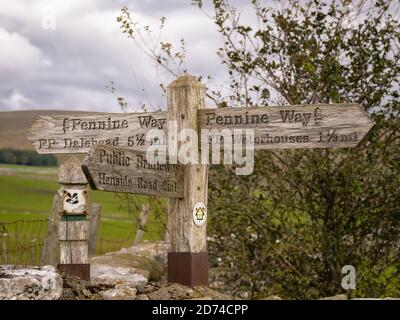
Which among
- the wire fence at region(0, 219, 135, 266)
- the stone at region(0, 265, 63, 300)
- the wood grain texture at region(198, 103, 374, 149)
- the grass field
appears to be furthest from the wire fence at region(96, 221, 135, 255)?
the grass field

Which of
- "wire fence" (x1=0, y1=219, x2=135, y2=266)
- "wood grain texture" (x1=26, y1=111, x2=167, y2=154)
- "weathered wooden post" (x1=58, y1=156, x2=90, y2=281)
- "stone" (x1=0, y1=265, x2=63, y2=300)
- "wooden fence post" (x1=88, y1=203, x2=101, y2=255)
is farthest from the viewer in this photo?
"wooden fence post" (x1=88, y1=203, x2=101, y2=255)

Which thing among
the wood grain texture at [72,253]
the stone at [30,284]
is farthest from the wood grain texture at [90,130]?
the stone at [30,284]

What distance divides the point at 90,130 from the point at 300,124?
1.92 metres

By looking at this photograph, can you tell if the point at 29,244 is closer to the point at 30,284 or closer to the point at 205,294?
the point at 205,294

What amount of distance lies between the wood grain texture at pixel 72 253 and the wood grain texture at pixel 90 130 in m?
0.87

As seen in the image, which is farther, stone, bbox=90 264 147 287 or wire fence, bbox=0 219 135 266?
wire fence, bbox=0 219 135 266

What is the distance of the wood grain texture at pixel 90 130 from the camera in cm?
702

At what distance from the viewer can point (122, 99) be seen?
10.9m

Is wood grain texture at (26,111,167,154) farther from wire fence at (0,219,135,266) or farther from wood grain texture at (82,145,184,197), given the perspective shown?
wire fence at (0,219,135,266)


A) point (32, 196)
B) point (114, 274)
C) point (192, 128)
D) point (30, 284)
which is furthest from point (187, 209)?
point (32, 196)

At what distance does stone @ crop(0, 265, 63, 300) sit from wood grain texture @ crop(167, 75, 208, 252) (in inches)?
53.5

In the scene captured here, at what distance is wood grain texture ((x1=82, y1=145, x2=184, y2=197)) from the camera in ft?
19.5

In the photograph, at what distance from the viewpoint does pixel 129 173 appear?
634 cm
